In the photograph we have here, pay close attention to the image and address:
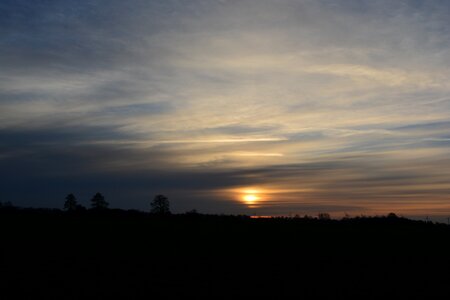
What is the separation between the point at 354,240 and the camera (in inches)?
1361

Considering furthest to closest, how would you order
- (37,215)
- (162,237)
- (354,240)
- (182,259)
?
(37,215) < (354,240) < (162,237) < (182,259)

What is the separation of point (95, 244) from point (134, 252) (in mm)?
3225

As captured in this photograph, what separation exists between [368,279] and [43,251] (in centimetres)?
1815

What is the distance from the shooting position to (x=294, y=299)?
19.6m

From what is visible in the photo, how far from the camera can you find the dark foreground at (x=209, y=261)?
20344 millimetres

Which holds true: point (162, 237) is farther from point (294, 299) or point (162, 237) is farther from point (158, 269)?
point (294, 299)

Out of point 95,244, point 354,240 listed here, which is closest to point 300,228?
point 354,240

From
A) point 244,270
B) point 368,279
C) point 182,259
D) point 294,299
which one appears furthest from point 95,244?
point 368,279

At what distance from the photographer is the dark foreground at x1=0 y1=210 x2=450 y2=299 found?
66.7 feet

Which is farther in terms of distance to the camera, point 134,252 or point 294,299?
point 134,252

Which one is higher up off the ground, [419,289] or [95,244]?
[95,244]

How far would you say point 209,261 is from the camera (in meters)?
25.5

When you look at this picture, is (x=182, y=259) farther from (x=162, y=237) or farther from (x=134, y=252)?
(x=162, y=237)

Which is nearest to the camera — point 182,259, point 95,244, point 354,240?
point 182,259
